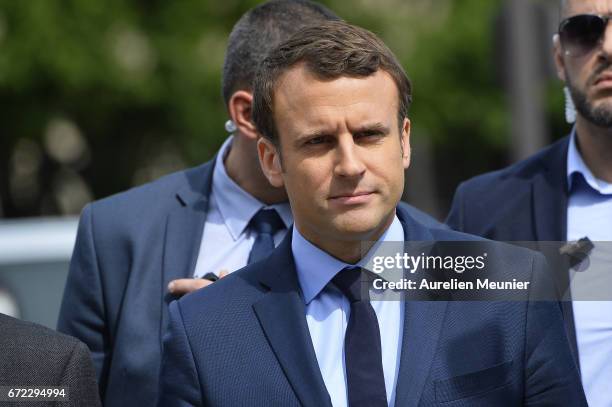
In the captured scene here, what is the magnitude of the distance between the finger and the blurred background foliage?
25.0 ft

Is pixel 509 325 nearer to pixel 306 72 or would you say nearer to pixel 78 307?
pixel 306 72

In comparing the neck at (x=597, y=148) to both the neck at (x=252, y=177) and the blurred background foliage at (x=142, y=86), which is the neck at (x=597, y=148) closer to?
the neck at (x=252, y=177)

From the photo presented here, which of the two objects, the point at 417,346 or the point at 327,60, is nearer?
the point at 417,346

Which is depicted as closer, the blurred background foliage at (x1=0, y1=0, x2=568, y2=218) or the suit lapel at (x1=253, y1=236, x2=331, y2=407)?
the suit lapel at (x1=253, y1=236, x2=331, y2=407)

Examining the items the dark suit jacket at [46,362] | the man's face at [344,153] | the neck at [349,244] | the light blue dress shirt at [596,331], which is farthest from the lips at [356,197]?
the light blue dress shirt at [596,331]

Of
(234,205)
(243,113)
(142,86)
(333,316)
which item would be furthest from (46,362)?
(142,86)

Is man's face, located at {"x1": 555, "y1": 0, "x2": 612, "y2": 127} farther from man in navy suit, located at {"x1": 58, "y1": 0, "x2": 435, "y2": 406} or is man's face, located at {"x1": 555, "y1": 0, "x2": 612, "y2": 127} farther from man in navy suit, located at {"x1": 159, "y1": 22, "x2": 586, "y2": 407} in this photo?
man in navy suit, located at {"x1": 159, "y1": 22, "x2": 586, "y2": 407}

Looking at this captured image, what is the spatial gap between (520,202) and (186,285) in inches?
46.9

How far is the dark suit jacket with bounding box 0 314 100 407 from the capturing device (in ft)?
9.82

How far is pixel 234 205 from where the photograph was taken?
4.06 meters

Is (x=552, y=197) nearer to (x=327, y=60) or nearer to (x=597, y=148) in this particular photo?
(x=597, y=148)

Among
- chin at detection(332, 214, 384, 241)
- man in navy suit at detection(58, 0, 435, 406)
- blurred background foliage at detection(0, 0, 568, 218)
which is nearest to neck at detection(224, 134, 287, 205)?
man in navy suit at detection(58, 0, 435, 406)

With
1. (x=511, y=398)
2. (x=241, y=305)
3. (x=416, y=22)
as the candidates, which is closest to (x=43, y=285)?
(x=241, y=305)

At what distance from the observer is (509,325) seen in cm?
301
